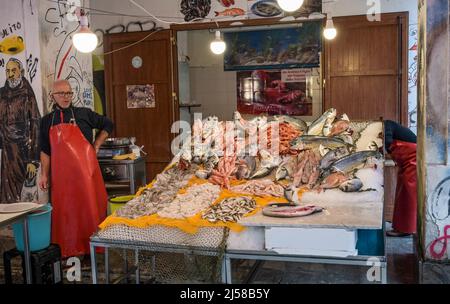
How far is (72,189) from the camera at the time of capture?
16.8 feet

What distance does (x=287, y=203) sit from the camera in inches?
124

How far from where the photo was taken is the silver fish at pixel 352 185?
332cm

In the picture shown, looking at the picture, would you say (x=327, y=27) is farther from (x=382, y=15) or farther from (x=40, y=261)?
(x=40, y=261)

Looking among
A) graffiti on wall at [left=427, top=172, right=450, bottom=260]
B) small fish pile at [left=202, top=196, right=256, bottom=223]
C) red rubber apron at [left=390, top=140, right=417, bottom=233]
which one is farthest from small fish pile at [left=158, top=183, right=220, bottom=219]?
red rubber apron at [left=390, top=140, right=417, bottom=233]

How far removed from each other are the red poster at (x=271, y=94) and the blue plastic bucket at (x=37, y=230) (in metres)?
7.13

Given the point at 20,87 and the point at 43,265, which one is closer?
the point at 43,265

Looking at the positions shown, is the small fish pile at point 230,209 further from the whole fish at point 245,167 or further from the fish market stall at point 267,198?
the whole fish at point 245,167

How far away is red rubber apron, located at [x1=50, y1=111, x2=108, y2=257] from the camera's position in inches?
201

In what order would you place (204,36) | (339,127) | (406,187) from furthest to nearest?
(204,36), (406,187), (339,127)

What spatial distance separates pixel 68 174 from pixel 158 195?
193 cm

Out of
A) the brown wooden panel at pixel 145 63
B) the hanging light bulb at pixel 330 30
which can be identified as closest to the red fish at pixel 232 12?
the brown wooden panel at pixel 145 63

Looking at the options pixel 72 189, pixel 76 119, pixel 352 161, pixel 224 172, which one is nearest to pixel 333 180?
pixel 352 161

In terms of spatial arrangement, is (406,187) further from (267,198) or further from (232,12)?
(232,12)
